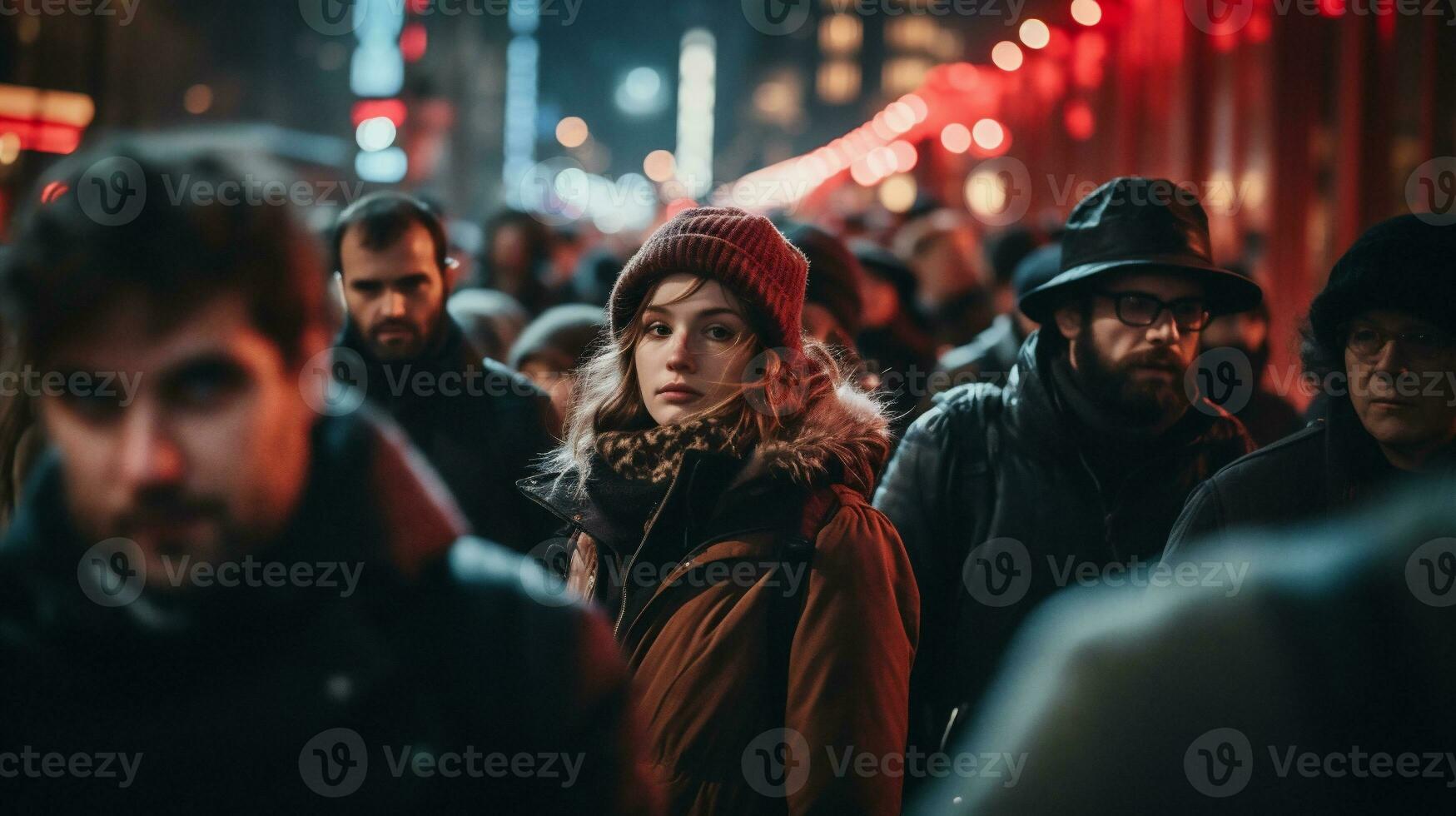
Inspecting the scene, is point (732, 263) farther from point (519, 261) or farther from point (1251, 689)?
point (519, 261)

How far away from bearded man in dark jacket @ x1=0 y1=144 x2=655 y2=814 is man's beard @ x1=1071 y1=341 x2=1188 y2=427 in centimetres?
299

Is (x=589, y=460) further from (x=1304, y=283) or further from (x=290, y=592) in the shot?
(x=1304, y=283)

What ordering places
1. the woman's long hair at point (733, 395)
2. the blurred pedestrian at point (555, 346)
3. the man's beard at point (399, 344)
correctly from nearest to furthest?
the woman's long hair at point (733, 395)
the man's beard at point (399, 344)
the blurred pedestrian at point (555, 346)

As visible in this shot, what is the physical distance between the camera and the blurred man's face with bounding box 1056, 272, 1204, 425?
4.09 meters

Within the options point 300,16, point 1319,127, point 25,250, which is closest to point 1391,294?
point 25,250

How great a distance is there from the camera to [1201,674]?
0.94 meters

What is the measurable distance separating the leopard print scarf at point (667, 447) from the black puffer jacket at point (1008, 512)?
4.20 ft

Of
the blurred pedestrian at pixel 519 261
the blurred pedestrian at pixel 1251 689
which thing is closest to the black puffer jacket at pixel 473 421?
the blurred pedestrian at pixel 1251 689

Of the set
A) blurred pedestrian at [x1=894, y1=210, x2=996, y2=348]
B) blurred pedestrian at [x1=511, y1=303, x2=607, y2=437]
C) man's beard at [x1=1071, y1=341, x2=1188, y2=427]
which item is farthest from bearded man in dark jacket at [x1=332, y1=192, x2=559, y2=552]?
blurred pedestrian at [x1=894, y1=210, x2=996, y2=348]

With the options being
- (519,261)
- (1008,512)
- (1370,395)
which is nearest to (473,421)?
(1008,512)

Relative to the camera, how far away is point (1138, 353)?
4.13m

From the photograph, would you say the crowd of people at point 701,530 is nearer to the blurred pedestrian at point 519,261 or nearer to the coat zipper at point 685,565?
the coat zipper at point 685,565

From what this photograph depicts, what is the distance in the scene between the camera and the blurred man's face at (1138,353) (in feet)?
13.4

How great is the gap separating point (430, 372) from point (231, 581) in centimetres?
391
